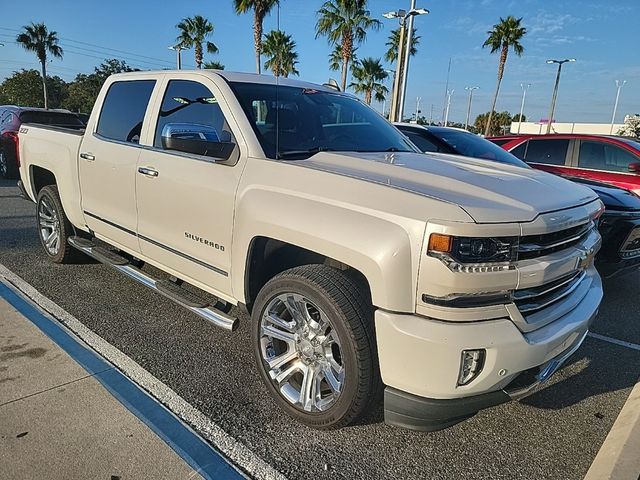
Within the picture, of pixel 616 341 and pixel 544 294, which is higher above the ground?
pixel 544 294

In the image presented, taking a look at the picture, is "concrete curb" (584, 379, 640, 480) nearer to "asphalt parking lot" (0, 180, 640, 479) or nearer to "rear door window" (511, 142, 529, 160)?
"asphalt parking lot" (0, 180, 640, 479)

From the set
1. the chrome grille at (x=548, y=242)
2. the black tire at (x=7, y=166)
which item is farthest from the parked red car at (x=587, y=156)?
the black tire at (x=7, y=166)

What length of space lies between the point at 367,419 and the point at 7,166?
12554 mm

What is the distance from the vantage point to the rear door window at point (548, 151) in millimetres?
8398

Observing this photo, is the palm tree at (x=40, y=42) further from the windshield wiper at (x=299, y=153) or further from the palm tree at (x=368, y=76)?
the windshield wiper at (x=299, y=153)

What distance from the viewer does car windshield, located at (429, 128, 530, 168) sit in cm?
634

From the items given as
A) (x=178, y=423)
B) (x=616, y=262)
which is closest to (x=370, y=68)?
(x=616, y=262)

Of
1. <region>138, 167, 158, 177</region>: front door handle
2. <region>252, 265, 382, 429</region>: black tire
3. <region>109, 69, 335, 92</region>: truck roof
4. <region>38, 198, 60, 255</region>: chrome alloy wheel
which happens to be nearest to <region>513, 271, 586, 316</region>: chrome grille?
<region>252, 265, 382, 429</region>: black tire

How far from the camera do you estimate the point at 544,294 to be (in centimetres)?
244

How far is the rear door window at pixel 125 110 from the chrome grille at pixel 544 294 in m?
3.10

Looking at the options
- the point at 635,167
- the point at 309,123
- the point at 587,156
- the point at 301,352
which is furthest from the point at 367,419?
the point at 587,156

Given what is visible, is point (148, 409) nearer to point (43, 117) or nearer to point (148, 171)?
point (148, 171)

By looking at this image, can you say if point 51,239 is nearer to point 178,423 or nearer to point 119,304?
point 119,304

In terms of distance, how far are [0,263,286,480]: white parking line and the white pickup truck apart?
37 centimetres
